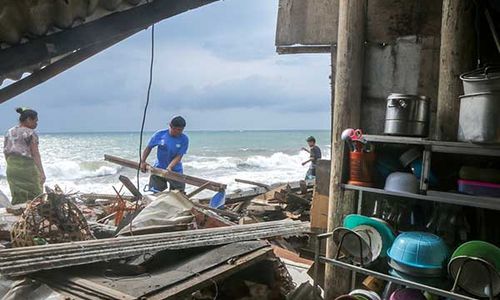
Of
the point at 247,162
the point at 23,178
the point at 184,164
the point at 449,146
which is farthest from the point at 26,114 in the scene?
the point at 247,162

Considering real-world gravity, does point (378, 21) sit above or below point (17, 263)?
above

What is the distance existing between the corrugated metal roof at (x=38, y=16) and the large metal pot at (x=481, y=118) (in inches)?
83.5

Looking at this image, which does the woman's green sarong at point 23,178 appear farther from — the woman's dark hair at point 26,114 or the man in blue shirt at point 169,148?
the man in blue shirt at point 169,148

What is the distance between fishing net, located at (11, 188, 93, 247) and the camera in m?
3.60

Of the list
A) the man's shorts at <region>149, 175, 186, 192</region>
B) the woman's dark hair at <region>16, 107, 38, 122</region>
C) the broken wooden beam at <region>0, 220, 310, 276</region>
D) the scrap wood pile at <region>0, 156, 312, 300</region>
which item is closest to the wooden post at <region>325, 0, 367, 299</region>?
the scrap wood pile at <region>0, 156, 312, 300</region>

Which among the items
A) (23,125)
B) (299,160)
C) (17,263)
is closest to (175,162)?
(23,125)

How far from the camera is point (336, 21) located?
383 cm

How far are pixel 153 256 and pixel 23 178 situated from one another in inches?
148

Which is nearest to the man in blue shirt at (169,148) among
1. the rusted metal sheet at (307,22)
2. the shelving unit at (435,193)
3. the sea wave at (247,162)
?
the rusted metal sheet at (307,22)

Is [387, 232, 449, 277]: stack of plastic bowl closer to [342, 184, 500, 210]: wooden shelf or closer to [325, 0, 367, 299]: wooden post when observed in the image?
[342, 184, 500, 210]: wooden shelf

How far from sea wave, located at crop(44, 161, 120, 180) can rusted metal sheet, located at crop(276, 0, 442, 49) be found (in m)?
19.2

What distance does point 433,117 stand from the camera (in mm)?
3180

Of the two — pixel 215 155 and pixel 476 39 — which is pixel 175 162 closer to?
pixel 476 39

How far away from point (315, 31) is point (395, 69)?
0.98 metres
